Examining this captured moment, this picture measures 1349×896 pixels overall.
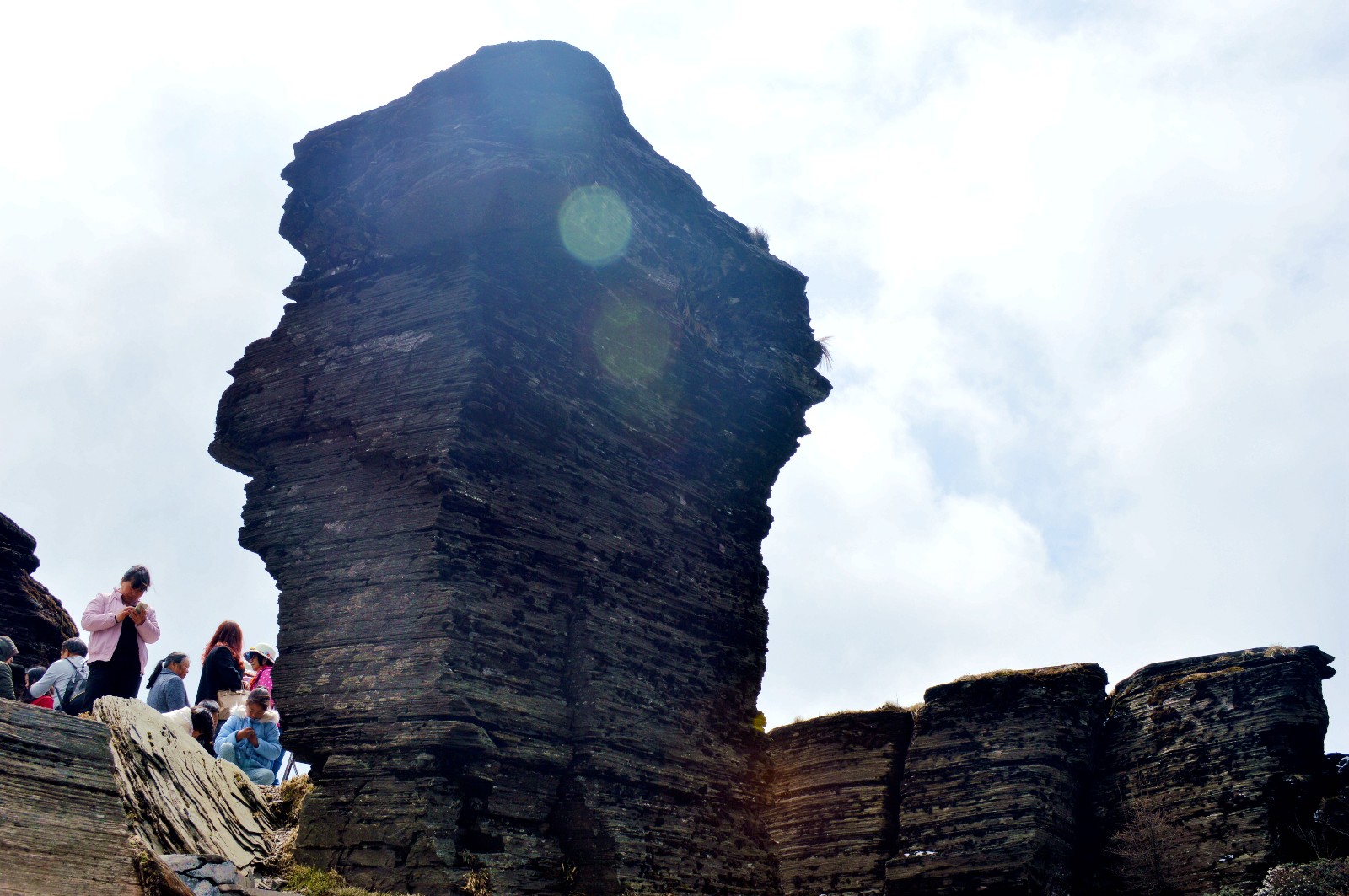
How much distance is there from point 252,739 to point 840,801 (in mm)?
8007

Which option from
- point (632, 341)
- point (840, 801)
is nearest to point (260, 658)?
point (632, 341)

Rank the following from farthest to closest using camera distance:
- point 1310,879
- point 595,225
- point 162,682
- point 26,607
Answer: point 26,607
point 1310,879
point 595,225
point 162,682

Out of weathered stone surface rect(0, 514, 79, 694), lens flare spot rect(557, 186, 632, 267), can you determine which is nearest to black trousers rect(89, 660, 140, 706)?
lens flare spot rect(557, 186, 632, 267)

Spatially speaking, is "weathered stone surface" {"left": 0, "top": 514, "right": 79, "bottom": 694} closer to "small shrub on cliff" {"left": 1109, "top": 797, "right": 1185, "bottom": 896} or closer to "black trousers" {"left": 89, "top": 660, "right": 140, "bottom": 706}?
"black trousers" {"left": 89, "top": 660, "right": 140, "bottom": 706}

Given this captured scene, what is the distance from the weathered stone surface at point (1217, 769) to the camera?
444 inches

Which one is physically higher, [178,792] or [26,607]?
[26,607]

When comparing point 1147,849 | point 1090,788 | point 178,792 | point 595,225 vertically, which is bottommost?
point 178,792

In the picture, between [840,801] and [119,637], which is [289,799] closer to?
[119,637]

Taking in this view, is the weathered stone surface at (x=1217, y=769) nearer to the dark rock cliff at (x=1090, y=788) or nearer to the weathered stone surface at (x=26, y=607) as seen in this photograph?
the dark rock cliff at (x=1090, y=788)

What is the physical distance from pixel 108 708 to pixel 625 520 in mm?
4090

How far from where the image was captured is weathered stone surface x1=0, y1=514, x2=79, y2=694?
13.5 meters

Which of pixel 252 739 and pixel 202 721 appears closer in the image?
pixel 202 721

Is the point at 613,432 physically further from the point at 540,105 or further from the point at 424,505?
the point at 540,105

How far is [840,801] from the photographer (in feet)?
46.1
